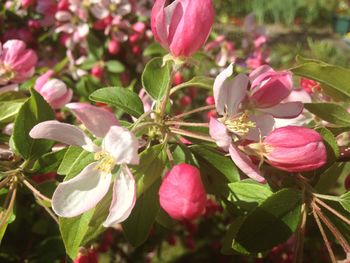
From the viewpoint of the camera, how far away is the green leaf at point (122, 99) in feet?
2.37

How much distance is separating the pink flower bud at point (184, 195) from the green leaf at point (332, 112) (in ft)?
0.89

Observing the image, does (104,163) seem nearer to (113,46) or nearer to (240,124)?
(240,124)

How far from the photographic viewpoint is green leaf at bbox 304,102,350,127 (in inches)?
30.2

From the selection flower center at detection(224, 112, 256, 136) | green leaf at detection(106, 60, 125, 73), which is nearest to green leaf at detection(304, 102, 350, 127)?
flower center at detection(224, 112, 256, 136)

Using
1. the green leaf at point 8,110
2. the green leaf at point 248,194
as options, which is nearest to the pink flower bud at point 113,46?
the green leaf at point 8,110

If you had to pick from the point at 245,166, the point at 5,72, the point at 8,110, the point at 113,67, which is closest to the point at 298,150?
the point at 245,166

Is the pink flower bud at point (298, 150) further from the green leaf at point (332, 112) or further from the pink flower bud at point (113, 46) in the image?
the pink flower bud at point (113, 46)

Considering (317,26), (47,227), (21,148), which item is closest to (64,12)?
(47,227)

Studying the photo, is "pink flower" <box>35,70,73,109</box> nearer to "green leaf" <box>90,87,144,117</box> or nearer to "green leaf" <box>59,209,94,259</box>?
"green leaf" <box>90,87,144,117</box>

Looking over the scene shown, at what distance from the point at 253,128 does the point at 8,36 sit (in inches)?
52.1

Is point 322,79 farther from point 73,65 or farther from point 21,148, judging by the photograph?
point 73,65

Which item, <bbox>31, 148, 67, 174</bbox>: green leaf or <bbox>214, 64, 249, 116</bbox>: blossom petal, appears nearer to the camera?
<bbox>214, 64, 249, 116</bbox>: blossom petal

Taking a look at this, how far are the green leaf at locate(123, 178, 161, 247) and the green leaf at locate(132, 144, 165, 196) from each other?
1.4 inches

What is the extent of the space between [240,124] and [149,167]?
0.15 metres
